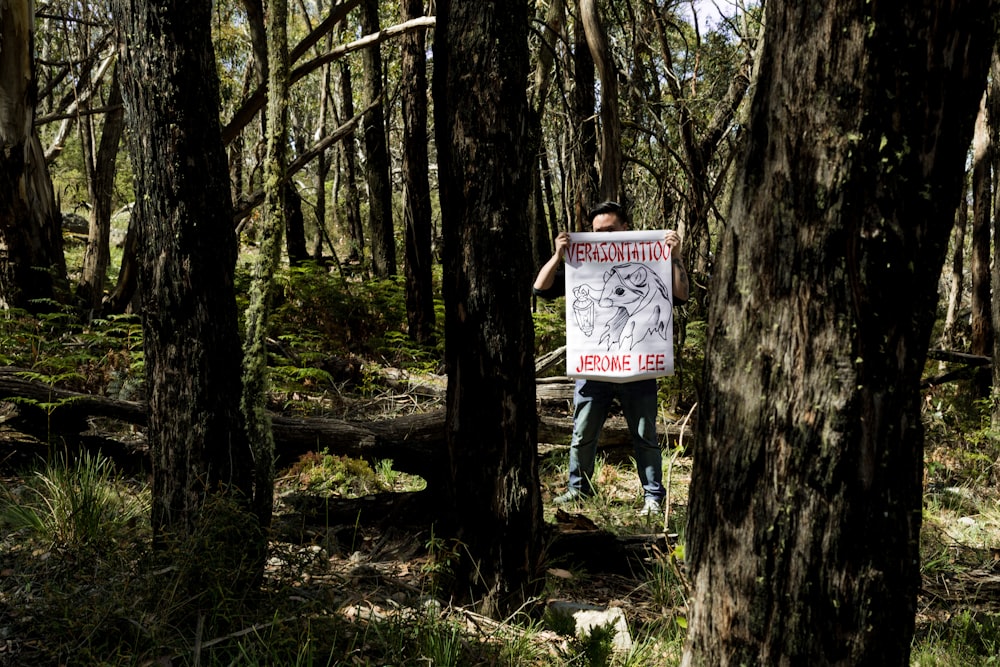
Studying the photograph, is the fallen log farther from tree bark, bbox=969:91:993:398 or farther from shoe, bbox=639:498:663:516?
tree bark, bbox=969:91:993:398

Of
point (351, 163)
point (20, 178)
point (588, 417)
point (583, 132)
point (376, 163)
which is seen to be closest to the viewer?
point (588, 417)

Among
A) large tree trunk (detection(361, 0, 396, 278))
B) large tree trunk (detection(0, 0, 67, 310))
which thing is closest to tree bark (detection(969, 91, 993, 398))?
large tree trunk (detection(361, 0, 396, 278))

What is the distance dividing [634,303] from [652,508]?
148 centimetres

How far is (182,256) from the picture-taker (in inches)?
144

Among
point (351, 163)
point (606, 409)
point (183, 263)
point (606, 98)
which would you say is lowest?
point (606, 409)

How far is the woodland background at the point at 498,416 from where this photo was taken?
2131mm

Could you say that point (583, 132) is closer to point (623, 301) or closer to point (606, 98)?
point (623, 301)

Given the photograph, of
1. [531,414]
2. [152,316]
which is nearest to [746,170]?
[531,414]

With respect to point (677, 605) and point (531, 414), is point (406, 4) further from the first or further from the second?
point (677, 605)

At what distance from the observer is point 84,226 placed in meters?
23.0

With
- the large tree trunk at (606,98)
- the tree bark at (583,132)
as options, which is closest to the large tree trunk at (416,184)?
the tree bark at (583,132)

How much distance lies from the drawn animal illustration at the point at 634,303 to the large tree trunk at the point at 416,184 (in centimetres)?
485

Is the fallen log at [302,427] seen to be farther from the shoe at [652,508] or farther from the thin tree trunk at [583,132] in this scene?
the thin tree trunk at [583,132]

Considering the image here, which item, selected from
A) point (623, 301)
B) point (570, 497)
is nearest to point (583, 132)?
point (623, 301)
